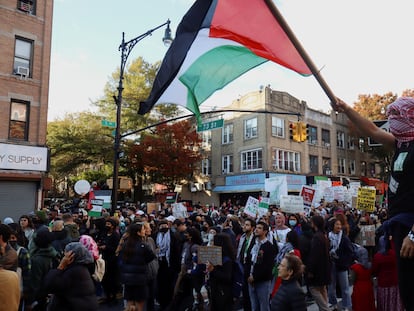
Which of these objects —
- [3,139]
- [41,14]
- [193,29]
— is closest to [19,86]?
[3,139]

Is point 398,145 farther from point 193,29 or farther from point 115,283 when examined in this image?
point 115,283

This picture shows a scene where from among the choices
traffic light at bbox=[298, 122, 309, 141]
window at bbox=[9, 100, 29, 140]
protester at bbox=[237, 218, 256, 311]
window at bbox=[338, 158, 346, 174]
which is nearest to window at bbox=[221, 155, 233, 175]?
window at bbox=[338, 158, 346, 174]

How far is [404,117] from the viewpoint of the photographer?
2441 millimetres

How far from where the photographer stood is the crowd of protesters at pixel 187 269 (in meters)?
4.68

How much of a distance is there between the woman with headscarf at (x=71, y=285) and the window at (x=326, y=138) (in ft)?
121

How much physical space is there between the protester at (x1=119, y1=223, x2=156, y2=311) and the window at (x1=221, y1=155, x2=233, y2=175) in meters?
30.3

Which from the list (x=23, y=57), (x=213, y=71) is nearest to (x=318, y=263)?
(x=213, y=71)

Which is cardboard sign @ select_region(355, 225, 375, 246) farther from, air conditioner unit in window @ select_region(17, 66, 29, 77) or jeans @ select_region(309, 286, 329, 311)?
air conditioner unit in window @ select_region(17, 66, 29, 77)

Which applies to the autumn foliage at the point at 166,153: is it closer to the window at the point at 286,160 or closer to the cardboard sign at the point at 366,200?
the window at the point at 286,160

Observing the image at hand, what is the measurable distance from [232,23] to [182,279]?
18.1ft

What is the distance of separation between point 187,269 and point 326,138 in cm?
3467

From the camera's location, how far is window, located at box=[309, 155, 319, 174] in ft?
122

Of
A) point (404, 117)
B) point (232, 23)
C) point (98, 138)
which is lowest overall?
point (404, 117)

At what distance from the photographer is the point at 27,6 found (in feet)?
63.7
